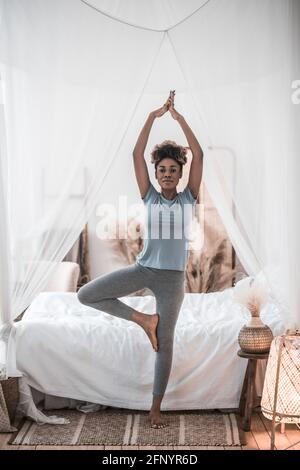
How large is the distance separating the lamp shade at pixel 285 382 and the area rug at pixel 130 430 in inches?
10.2

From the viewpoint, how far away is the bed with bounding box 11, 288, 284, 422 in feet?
12.8

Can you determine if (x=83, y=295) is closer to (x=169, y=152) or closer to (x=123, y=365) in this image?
(x=123, y=365)

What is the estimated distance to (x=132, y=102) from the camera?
3660mm

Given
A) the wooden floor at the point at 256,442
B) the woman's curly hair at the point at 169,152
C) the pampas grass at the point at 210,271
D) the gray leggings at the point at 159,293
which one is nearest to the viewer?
the wooden floor at the point at 256,442

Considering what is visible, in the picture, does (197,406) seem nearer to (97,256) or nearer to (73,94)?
(73,94)

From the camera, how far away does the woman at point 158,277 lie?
371cm

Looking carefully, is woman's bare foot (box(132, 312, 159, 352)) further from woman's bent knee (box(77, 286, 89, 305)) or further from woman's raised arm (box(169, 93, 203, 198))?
woman's raised arm (box(169, 93, 203, 198))

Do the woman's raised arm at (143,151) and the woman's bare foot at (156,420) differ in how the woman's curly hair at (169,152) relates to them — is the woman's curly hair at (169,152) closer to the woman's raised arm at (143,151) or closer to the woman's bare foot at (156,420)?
the woman's raised arm at (143,151)

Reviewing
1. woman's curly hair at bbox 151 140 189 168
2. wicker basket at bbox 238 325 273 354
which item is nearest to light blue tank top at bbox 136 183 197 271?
woman's curly hair at bbox 151 140 189 168

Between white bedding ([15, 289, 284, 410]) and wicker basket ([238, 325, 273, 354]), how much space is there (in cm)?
22

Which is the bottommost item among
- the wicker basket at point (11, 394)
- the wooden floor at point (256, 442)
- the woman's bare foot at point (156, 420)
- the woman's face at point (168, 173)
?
the wooden floor at point (256, 442)

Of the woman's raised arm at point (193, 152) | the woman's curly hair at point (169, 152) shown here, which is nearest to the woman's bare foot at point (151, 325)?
the woman's raised arm at point (193, 152)

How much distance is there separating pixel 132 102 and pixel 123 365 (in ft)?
4.68

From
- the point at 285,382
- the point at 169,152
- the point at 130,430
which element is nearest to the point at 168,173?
the point at 169,152
